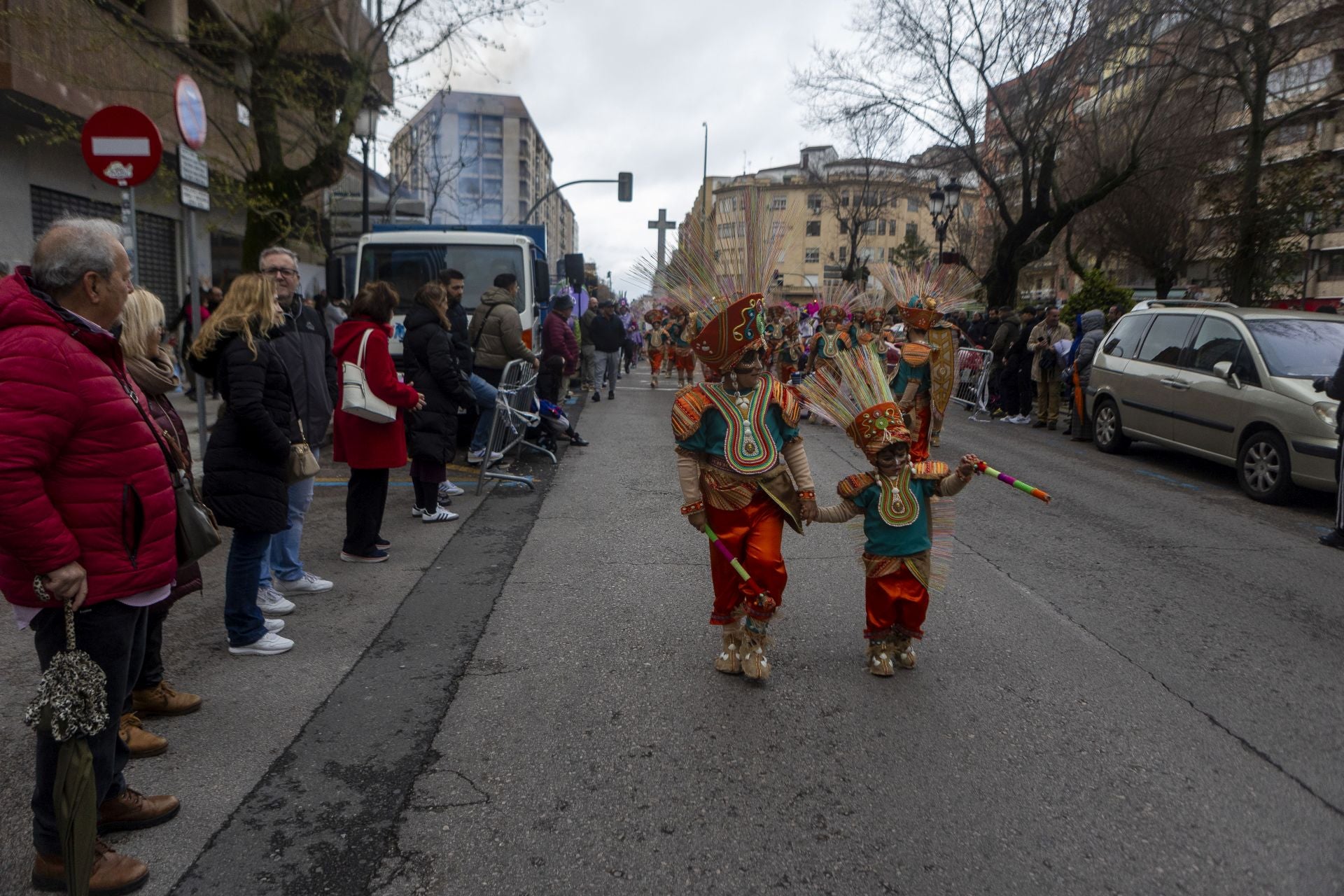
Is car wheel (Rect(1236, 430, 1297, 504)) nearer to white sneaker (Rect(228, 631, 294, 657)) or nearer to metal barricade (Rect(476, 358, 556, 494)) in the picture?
metal barricade (Rect(476, 358, 556, 494))

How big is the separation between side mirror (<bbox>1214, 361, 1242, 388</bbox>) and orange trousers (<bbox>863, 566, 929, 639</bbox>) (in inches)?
261

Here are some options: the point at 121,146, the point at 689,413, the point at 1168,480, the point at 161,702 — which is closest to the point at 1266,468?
the point at 1168,480

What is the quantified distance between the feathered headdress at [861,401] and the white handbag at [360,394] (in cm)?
259

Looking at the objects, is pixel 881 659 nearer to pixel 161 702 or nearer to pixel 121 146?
pixel 161 702

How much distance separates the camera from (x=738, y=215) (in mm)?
4531

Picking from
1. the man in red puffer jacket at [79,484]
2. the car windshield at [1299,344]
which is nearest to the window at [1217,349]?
the car windshield at [1299,344]

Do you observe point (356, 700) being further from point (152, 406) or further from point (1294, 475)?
point (1294, 475)

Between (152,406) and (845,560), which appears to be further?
(845,560)

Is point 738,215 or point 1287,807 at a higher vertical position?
point 738,215

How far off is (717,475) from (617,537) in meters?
2.90

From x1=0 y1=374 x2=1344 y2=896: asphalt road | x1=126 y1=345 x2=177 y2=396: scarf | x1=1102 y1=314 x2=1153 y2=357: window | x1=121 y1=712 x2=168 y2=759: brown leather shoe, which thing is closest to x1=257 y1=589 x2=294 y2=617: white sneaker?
x1=0 y1=374 x2=1344 y2=896: asphalt road

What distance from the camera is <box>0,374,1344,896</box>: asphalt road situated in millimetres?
2764

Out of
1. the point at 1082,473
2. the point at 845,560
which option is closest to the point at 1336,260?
the point at 1082,473

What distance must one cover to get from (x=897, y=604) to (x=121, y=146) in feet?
20.0
